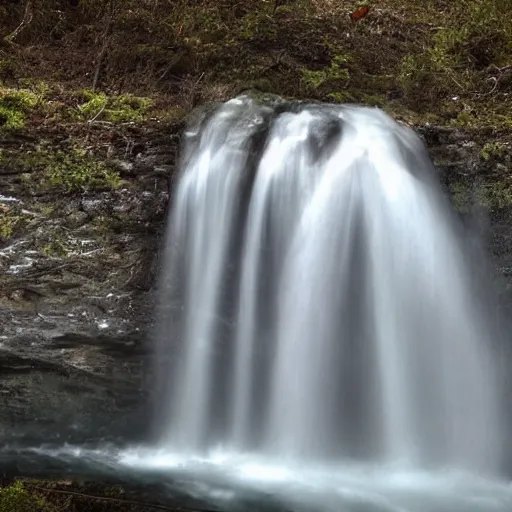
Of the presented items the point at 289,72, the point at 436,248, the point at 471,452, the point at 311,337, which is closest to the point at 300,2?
the point at 289,72

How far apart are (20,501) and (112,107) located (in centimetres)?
346

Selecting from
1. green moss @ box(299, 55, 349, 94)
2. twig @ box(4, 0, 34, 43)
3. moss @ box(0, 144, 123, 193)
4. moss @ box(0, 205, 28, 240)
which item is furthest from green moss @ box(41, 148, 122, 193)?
twig @ box(4, 0, 34, 43)

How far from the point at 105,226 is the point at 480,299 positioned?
10.2 feet

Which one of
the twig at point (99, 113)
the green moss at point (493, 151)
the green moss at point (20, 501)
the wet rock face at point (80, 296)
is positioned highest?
the twig at point (99, 113)

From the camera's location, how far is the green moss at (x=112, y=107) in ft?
17.6

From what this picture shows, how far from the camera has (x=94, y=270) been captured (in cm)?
463

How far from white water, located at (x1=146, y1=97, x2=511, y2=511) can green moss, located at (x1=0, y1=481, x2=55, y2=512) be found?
3.51 ft

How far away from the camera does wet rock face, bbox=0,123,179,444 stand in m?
4.61

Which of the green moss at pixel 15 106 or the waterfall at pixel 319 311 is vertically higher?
the green moss at pixel 15 106

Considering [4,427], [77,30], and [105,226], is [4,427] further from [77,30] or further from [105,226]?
[77,30]

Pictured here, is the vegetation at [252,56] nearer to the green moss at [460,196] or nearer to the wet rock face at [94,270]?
the wet rock face at [94,270]

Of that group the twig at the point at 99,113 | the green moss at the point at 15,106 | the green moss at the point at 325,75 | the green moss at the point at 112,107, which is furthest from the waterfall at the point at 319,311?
the green moss at the point at 15,106

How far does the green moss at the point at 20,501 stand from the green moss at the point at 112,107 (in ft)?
10.2

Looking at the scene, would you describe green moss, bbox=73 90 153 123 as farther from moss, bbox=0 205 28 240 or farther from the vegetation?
moss, bbox=0 205 28 240
